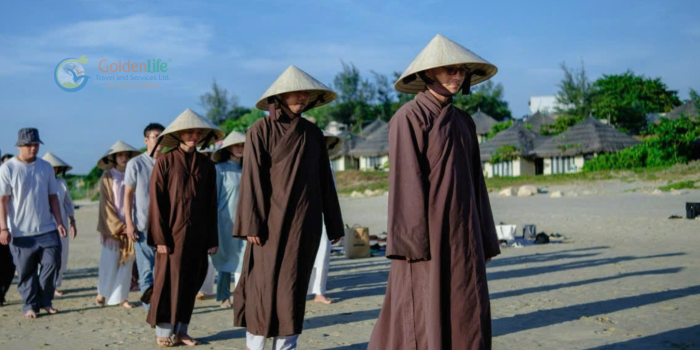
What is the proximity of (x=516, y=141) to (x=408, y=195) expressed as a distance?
38.7 meters

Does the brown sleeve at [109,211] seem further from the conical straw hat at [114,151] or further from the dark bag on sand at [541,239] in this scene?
the dark bag on sand at [541,239]

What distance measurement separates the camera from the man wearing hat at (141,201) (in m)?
7.32

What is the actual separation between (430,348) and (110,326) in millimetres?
4356

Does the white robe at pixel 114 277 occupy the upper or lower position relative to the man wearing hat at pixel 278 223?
lower

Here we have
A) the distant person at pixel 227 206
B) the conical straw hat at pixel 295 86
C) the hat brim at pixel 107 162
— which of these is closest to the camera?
the conical straw hat at pixel 295 86

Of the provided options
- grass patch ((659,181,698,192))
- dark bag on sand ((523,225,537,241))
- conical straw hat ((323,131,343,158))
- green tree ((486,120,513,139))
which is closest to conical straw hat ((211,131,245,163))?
conical straw hat ((323,131,343,158))

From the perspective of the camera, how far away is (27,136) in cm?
770

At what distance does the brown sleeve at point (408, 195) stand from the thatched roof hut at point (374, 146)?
45280 millimetres

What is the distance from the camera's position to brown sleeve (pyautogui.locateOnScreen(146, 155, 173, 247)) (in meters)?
6.02

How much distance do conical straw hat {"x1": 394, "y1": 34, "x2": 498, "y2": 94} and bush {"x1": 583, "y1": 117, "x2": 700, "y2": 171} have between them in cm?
3014

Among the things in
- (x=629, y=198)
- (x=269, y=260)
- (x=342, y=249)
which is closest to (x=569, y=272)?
(x=342, y=249)

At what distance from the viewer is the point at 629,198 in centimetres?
2155

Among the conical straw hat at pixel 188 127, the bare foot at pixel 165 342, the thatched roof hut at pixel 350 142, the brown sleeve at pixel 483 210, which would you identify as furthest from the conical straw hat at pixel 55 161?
the thatched roof hut at pixel 350 142

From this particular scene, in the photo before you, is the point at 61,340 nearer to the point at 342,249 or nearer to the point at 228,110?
the point at 342,249
